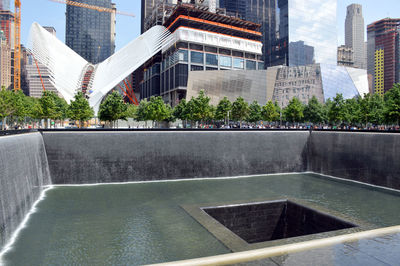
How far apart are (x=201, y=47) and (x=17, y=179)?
81830mm

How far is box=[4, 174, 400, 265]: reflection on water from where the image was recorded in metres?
7.82

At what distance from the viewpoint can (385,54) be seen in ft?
565

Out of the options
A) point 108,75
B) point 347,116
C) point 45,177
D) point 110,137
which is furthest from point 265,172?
point 108,75

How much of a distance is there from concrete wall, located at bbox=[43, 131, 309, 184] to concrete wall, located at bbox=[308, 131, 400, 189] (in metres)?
1.29

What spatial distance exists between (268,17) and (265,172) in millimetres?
170571

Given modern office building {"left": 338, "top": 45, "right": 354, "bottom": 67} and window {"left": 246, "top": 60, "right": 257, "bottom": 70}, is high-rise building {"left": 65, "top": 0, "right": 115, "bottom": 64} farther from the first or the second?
modern office building {"left": 338, "top": 45, "right": 354, "bottom": 67}

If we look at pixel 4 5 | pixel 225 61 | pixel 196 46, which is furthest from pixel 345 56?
pixel 4 5

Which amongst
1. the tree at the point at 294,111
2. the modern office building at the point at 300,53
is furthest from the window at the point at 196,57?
the modern office building at the point at 300,53

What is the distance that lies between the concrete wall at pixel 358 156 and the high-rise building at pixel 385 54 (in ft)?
564

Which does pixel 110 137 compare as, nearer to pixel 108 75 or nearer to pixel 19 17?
pixel 108 75

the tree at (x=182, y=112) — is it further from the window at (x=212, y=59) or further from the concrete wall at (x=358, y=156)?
the concrete wall at (x=358, y=156)

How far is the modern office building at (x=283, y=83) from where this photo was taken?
69750mm

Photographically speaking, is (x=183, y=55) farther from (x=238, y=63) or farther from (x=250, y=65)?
(x=250, y=65)

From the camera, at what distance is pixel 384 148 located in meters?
16.0
